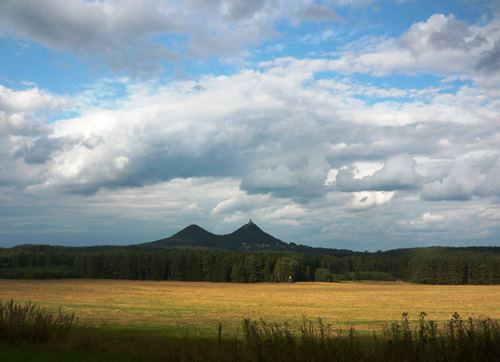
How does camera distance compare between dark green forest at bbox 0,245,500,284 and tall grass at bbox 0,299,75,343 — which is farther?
dark green forest at bbox 0,245,500,284

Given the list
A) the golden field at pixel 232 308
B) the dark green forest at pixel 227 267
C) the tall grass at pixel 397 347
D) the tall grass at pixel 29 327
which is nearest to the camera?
the tall grass at pixel 397 347

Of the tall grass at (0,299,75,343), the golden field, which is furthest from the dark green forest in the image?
the tall grass at (0,299,75,343)

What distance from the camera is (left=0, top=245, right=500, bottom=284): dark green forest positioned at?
130375mm

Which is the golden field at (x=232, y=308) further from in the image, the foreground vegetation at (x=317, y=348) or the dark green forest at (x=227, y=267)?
A: the dark green forest at (x=227, y=267)

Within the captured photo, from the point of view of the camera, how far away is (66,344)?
46.7ft

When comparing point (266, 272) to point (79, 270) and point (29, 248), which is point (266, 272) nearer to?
point (79, 270)

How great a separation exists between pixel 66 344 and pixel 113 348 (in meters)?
1.34

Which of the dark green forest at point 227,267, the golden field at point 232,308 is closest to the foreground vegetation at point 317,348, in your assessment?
the golden field at point 232,308

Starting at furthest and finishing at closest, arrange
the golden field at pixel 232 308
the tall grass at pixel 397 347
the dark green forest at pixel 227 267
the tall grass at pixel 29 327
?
the dark green forest at pixel 227 267 < the golden field at pixel 232 308 < the tall grass at pixel 29 327 < the tall grass at pixel 397 347

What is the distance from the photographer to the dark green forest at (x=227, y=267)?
130 m

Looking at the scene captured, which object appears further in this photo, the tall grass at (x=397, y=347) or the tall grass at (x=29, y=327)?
the tall grass at (x=29, y=327)

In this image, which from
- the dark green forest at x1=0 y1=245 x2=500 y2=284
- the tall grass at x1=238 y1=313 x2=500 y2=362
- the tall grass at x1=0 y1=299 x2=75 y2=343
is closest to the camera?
the tall grass at x1=238 y1=313 x2=500 y2=362

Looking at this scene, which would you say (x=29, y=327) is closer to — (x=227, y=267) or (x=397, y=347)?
(x=397, y=347)

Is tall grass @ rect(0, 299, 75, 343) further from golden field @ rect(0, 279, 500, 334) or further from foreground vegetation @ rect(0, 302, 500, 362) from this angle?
golden field @ rect(0, 279, 500, 334)
